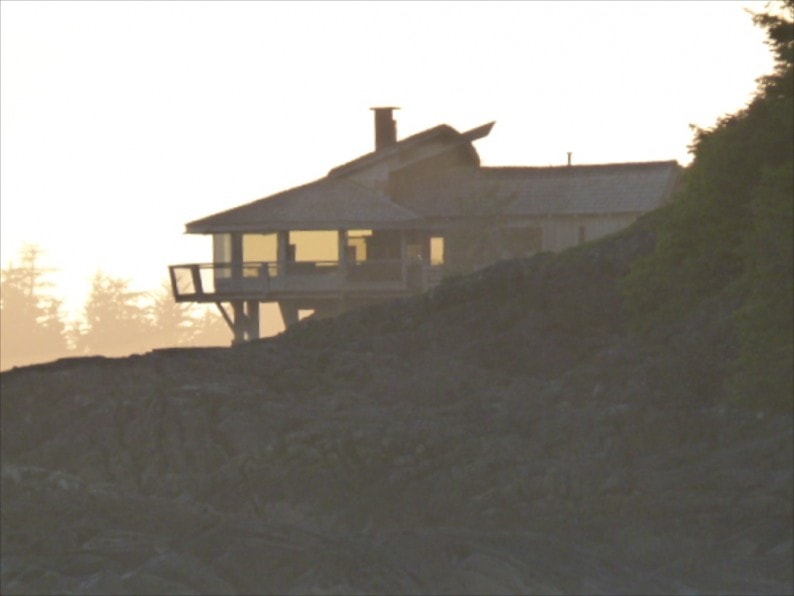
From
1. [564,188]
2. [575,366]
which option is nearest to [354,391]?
[575,366]

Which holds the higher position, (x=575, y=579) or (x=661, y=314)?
(x=661, y=314)

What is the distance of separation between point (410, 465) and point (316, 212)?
87.4 ft

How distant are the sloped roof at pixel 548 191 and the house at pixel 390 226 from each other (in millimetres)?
40

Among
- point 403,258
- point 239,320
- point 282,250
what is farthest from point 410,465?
point 239,320

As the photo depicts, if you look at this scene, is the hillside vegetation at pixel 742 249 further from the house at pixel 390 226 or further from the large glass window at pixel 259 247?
the large glass window at pixel 259 247

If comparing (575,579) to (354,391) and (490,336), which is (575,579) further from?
(490,336)

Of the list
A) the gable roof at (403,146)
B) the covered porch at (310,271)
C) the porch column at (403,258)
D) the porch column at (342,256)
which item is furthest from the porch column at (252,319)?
the gable roof at (403,146)

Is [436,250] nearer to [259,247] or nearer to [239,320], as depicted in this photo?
[259,247]

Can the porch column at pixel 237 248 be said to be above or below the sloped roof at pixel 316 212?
below

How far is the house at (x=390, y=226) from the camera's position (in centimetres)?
4872

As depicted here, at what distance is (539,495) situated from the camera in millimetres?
22656

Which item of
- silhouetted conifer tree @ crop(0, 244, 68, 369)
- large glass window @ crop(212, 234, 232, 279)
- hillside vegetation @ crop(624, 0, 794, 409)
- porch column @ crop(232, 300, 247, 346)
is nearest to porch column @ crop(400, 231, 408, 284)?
porch column @ crop(232, 300, 247, 346)

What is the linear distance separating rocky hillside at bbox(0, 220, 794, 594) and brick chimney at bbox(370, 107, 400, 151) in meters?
23.6

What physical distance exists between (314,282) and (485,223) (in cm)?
518
